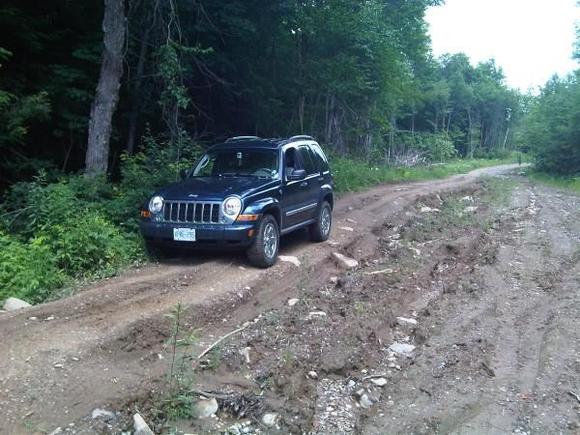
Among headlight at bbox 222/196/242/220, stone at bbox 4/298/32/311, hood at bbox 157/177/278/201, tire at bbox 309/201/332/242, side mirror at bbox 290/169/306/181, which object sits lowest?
stone at bbox 4/298/32/311

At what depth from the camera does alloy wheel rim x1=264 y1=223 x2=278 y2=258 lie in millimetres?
8570

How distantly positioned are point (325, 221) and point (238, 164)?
244 centimetres

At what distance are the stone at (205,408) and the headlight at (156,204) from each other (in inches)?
167

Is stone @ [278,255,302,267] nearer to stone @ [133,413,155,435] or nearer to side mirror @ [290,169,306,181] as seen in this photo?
side mirror @ [290,169,306,181]

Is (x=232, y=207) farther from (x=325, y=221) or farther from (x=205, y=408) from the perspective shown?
(x=205, y=408)

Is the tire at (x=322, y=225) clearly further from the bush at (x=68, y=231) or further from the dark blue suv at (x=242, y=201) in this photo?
the bush at (x=68, y=231)

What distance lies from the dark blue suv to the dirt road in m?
0.48

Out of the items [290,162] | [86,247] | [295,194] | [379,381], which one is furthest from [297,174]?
[379,381]

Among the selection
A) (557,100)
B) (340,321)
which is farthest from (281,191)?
(557,100)

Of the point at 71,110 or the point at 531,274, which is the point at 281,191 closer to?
the point at 531,274

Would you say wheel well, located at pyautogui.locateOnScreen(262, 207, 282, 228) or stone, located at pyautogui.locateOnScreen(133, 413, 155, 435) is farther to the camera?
wheel well, located at pyautogui.locateOnScreen(262, 207, 282, 228)

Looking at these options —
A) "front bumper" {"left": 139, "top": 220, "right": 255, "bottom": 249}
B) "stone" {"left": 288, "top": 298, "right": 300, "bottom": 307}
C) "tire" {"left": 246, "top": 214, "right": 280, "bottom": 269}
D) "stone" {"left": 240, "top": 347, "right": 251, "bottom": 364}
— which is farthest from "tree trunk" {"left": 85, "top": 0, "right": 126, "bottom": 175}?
"stone" {"left": 240, "top": 347, "right": 251, "bottom": 364}

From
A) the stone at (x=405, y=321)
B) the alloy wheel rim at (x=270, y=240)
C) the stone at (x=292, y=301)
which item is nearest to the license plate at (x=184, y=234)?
the alloy wheel rim at (x=270, y=240)

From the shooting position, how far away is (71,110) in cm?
1332
